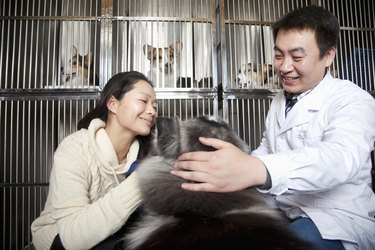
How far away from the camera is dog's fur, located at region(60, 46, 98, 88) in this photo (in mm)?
1884

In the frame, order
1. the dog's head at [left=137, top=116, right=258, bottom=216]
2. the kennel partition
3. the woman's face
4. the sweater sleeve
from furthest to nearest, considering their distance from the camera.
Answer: the kennel partition, the woman's face, the sweater sleeve, the dog's head at [left=137, top=116, right=258, bottom=216]

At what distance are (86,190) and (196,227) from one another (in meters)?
0.57

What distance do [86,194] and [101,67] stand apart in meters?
1.04

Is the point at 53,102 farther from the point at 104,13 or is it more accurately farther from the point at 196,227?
the point at 196,227

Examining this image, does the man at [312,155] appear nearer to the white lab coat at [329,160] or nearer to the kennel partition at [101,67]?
the white lab coat at [329,160]

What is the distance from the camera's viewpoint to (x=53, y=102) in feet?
6.08

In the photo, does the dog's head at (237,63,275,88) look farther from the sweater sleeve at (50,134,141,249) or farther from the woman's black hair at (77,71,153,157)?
the sweater sleeve at (50,134,141,249)

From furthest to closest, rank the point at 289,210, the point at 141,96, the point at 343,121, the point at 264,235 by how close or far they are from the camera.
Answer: the point at 141,96 < the point at 289,210 < the point at 343,121 < the point at 264,235

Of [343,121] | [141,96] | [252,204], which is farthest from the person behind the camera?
[141,96]

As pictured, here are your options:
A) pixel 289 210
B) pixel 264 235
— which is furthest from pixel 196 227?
pixel 289 210

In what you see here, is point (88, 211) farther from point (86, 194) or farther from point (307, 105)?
point (307, 105)

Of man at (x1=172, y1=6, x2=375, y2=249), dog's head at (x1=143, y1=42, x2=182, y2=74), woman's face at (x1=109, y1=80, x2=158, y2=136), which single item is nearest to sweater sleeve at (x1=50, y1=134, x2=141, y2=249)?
man at (x1=172, y1=6, x2=375, y2=249)

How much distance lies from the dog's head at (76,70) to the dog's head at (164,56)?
1.31ft

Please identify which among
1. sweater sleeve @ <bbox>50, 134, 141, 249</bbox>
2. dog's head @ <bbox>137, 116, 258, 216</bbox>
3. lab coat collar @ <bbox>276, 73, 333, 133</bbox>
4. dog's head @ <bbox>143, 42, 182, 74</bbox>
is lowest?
sweater sleeve @ <bbox>50, 134, 141, 249</bbox>
